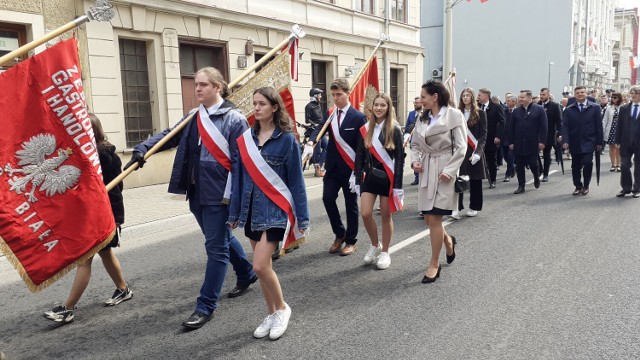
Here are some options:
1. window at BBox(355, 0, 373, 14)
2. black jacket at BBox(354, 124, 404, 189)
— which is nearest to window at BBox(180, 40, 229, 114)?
window at BBox(355, 0, 373, 14)

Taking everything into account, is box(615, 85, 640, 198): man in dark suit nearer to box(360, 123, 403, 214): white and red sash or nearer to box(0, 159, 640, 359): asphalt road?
box(0, 159, 640, 359): asphalt road

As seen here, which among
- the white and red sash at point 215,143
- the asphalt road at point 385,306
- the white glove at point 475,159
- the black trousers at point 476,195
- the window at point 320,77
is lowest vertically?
the asphalt road at point 385,306

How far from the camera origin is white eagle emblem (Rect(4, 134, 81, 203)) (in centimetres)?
309

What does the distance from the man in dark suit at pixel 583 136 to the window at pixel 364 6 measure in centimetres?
1079

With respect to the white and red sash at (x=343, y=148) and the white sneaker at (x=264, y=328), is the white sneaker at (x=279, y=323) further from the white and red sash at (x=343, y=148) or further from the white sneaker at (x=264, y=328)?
the white and red sash at (x=343, y=148)

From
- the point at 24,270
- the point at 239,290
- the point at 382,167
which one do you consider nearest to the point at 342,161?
the point at 382,167

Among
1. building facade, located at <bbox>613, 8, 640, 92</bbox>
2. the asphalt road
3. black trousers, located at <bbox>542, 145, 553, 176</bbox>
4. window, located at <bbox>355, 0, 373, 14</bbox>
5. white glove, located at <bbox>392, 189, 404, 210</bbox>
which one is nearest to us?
the asphalt road

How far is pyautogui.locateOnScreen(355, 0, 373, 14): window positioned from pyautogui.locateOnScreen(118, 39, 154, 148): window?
9446mm

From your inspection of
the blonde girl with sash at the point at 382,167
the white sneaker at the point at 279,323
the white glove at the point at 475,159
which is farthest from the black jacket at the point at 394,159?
the white glove at the point at 475,159

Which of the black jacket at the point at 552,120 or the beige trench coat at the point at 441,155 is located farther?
the black jacket at the point at 552,120

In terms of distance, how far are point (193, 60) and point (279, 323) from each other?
33.8 feet

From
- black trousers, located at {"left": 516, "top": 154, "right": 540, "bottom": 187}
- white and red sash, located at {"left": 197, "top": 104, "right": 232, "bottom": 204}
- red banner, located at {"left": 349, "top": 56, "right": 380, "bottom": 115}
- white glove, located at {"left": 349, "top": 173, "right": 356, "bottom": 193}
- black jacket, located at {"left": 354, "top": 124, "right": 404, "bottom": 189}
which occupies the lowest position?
black trousers, located at {"left": 516, "top": 154, "right": 540, "bottom": 187}

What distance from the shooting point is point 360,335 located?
12.1 ft

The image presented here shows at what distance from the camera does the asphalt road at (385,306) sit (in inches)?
138
